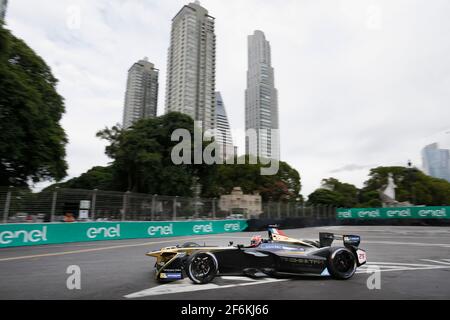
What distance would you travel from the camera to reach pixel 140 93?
9644 cm

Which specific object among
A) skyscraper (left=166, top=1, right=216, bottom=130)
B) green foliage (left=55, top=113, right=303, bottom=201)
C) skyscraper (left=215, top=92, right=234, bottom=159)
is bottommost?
green foliage (left=55, top=113, right=303, bottom=201)

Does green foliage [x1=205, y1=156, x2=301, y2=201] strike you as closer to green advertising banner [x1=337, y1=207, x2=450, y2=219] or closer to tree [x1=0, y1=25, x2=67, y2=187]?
green advertising banner [x1=337, y1=207, x2=450, y2=219]

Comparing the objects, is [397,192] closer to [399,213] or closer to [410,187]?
[410,187]

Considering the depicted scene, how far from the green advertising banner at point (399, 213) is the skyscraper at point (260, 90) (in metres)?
52.1

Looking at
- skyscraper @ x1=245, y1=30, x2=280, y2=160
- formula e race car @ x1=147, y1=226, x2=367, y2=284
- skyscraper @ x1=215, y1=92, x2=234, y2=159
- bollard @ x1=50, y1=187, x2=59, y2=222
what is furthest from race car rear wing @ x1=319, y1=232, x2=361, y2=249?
skyscraper @ x1=245, y1=30, x2=280, y2=160

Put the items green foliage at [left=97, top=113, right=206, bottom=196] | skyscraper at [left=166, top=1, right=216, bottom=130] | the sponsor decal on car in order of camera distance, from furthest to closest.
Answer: skyscraper at [left=166, top=1, right=216, bottom=130] < green foliage at [left=97, top=113, right=206, bottom=196] < the sponsor decal on car

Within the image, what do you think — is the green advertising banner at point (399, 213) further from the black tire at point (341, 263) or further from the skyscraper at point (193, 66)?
the skyscraper at point (193, 66)

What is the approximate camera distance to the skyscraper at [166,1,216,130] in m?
101

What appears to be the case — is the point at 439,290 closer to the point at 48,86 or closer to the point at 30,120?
the point at 30,120

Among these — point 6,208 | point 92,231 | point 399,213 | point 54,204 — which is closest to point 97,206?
point 92,231

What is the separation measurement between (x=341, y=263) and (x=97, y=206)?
1293 centimetres

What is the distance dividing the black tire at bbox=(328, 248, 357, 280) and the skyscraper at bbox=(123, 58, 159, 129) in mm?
93190

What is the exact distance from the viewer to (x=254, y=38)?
150m

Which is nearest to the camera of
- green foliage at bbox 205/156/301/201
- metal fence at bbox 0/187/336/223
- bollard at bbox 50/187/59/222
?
metal fence at bbox 0/187/336/223
